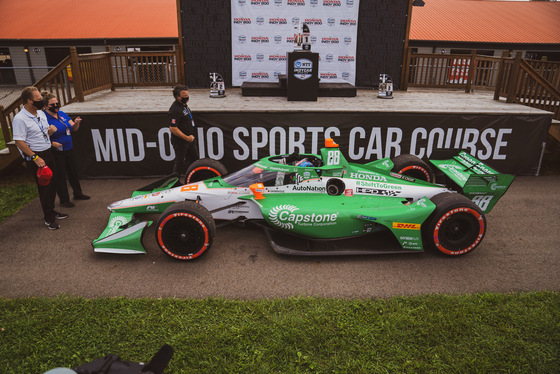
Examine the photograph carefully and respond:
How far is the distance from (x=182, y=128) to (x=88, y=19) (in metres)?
21.1

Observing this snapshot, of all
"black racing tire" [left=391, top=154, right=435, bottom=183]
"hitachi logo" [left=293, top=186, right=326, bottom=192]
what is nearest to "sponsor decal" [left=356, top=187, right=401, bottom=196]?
"hitachi logo" [left=293, top=186, right=326, bottom=192]

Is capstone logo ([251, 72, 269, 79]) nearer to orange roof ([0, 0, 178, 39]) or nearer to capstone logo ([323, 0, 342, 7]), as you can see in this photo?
capstone logo ([323, 0, 342, 7])

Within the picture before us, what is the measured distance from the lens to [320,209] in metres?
5.52

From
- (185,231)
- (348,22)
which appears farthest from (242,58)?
(185,231)

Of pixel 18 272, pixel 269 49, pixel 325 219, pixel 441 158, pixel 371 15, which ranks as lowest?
pixel 18 272

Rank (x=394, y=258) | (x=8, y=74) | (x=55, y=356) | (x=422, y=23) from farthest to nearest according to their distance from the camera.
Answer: (x=8, y=74) → (x=422, y=23) → (x=394, y=258) → (x=55, y=356)

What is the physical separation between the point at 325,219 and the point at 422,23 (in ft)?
70.1

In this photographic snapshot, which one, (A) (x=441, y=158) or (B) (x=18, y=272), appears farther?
(A) (x=441, y=158)

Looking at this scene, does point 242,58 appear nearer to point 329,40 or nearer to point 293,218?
point 329,40

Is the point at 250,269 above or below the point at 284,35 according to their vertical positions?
below

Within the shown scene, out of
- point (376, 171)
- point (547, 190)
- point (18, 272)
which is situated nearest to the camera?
point (18, 272)

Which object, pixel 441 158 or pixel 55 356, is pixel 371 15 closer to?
pixel 441 158

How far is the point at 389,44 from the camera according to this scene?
40.0ft

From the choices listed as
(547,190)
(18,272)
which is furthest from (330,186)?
(547,190)
